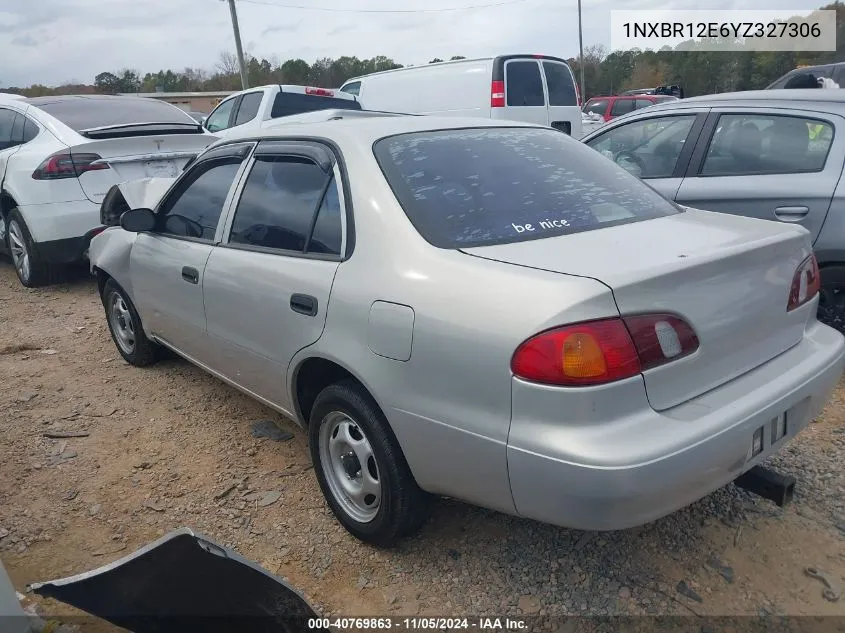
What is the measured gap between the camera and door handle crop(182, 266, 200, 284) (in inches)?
135

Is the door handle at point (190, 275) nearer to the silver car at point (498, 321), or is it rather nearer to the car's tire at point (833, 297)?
the silver car at point (498, 321)

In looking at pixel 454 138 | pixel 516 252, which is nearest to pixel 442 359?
pixel 516 252

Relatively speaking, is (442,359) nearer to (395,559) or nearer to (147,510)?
(395,559)

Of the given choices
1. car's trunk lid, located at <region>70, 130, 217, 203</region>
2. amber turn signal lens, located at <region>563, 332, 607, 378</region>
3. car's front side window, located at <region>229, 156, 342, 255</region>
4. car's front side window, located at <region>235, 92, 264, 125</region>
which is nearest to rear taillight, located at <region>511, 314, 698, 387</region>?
amber turn signal lens, located at <region>563, 332, 607, 378</region>

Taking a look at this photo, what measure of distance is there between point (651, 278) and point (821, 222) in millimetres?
2389

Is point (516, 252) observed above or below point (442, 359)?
above

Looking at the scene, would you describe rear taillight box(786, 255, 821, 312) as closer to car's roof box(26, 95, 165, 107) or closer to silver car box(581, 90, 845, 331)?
silver car box(581, 90, 845, 331)

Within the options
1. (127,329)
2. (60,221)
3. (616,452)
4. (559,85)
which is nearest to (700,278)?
(616,452)

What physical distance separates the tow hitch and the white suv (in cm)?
550

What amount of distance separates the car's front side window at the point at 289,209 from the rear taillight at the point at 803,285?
5.58 ft

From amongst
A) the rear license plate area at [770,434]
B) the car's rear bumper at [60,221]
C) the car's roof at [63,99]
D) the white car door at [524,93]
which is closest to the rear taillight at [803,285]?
the rear license plate area at [770,434]

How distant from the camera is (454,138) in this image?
2.93m

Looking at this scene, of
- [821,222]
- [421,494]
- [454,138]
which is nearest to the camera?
[421,494]

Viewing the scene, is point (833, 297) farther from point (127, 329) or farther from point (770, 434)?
point (127, 329)
